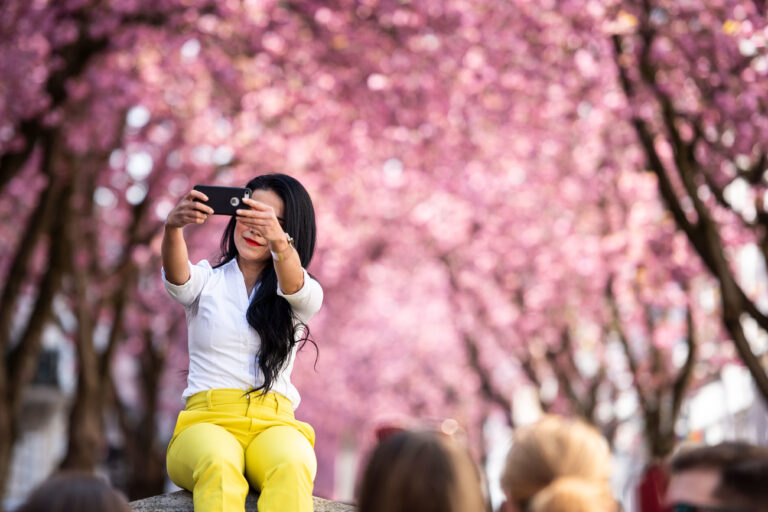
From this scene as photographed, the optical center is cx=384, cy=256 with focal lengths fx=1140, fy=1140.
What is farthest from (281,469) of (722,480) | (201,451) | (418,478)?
(722,480)

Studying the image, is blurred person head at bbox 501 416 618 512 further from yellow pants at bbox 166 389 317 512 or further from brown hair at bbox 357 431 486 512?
yellow pants at bbox 166 389 317 512

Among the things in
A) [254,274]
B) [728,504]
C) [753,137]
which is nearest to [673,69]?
[753,137]

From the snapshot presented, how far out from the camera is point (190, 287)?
16.0 ft

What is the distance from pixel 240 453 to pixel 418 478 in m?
1.66

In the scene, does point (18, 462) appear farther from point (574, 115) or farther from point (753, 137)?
point (753, 137)

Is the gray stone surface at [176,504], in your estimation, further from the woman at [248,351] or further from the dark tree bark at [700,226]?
the dark tree bark at [700,226]

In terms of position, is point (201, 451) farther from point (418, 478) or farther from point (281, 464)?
point (418, 478)

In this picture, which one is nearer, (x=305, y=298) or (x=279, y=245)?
(x=279, y=245)

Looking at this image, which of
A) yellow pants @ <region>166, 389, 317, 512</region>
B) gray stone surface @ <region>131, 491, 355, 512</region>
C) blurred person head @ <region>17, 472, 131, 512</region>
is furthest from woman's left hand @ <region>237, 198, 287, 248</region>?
blurred person head @ <region>17, 472, 131, 512</region>

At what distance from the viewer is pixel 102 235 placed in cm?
2016

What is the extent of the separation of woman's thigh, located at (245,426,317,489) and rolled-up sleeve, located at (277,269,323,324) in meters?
0.51

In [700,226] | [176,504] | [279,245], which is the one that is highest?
[700,226]

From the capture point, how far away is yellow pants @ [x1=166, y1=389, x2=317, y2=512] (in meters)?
4.44

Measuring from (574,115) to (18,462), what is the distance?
25115mm
